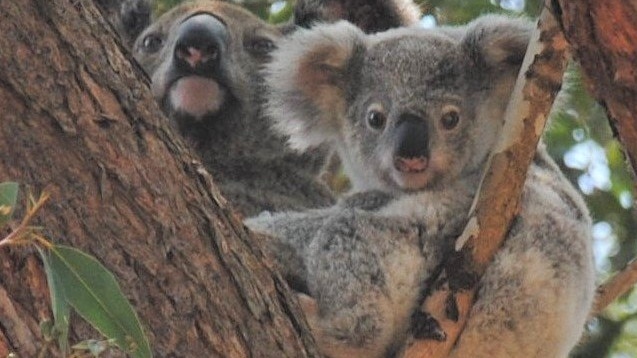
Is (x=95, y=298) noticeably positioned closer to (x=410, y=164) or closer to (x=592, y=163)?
(x=410, y=164)

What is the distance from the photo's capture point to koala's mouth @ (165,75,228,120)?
373 cm

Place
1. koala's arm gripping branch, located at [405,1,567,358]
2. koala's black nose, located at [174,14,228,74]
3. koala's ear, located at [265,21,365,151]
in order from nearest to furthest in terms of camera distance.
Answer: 1. koala's arm gripping branch, located at [405,1,567,358]
2. koala's ear, located at [265,21,365,151]
3. koala's black nose, located at [174,14,228,74]

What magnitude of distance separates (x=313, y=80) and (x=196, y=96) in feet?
1.52

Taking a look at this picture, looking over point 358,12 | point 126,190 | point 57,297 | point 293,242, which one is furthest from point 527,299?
point 358,12

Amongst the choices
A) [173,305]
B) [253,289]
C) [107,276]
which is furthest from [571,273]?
[107,276]

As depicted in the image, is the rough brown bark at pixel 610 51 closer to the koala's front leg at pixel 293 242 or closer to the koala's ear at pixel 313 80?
the koala's front leg at pixel 293 242

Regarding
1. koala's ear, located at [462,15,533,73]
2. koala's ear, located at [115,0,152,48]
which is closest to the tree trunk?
koala's ear, located at [462,15,533,73]

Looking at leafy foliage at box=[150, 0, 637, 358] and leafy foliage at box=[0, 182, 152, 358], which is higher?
leafy foliage at box=[0, 182, 152, 358]

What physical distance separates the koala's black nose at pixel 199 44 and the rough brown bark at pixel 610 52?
2.16m

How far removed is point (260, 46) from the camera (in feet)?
13.4

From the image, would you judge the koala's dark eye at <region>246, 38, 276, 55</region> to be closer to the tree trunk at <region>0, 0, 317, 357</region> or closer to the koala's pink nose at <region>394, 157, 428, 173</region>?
the koala's pink nose at <region>394, 157, 428, 173</region>

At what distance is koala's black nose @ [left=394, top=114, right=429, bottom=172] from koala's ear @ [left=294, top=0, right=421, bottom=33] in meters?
1.14

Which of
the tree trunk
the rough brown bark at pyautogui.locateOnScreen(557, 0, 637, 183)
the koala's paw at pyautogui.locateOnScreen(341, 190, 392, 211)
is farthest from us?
the koala's paw at pyautogui.locateOnScreen(341, 190, 392, 211)

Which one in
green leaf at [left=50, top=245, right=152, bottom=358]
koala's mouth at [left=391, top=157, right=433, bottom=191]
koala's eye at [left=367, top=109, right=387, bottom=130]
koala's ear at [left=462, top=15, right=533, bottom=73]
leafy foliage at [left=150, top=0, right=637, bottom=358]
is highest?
green leaf at [left=50, top=245, right=152, bottom=358]
